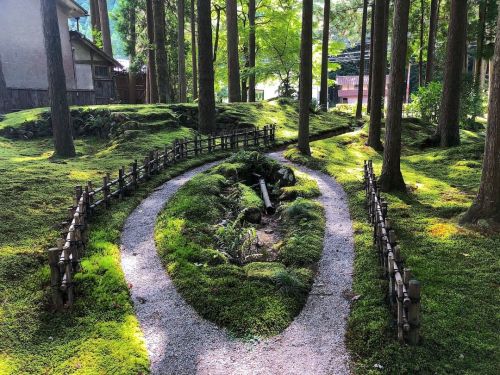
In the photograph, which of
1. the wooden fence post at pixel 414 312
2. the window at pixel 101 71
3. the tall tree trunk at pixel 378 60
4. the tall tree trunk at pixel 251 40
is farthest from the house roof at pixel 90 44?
the wooden fence post at pixel 414 312

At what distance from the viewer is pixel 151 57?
29609 mm

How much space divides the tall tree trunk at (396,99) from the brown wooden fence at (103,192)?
8.12 m

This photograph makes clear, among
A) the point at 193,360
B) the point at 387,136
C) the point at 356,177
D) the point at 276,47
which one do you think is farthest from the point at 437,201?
the point at 276,47

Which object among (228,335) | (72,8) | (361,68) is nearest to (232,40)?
(361,68)

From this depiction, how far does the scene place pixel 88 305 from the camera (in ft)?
25.7

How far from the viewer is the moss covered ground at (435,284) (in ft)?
20.3

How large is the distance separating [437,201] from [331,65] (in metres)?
29.1

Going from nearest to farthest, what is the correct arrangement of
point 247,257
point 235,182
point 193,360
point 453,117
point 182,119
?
point 193,360
point 247,257
point 235,182
point 453,117
point 182,119

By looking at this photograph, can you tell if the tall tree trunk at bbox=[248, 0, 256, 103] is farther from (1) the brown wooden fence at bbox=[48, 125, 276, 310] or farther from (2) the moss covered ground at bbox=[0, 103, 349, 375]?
(2) the moss covered ground at bbox=[0, 103, 349, 375]

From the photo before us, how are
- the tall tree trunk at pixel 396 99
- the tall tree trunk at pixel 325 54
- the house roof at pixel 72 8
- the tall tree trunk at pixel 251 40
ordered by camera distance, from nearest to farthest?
the tall tree trunk at pixel 396 99
the tall tree trunk at pixel 325 54
the house roof at pixel 72 8
the tall tree trunk at pixel 251 40

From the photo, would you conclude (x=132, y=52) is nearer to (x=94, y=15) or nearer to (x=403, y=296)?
(x=94, y=15)

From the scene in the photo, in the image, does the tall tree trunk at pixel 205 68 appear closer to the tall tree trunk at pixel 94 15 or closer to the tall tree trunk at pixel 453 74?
the tall tree trunk at pixel 453 74

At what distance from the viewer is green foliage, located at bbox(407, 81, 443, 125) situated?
2997cm

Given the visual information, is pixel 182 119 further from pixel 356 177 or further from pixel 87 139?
pixel 356 177
